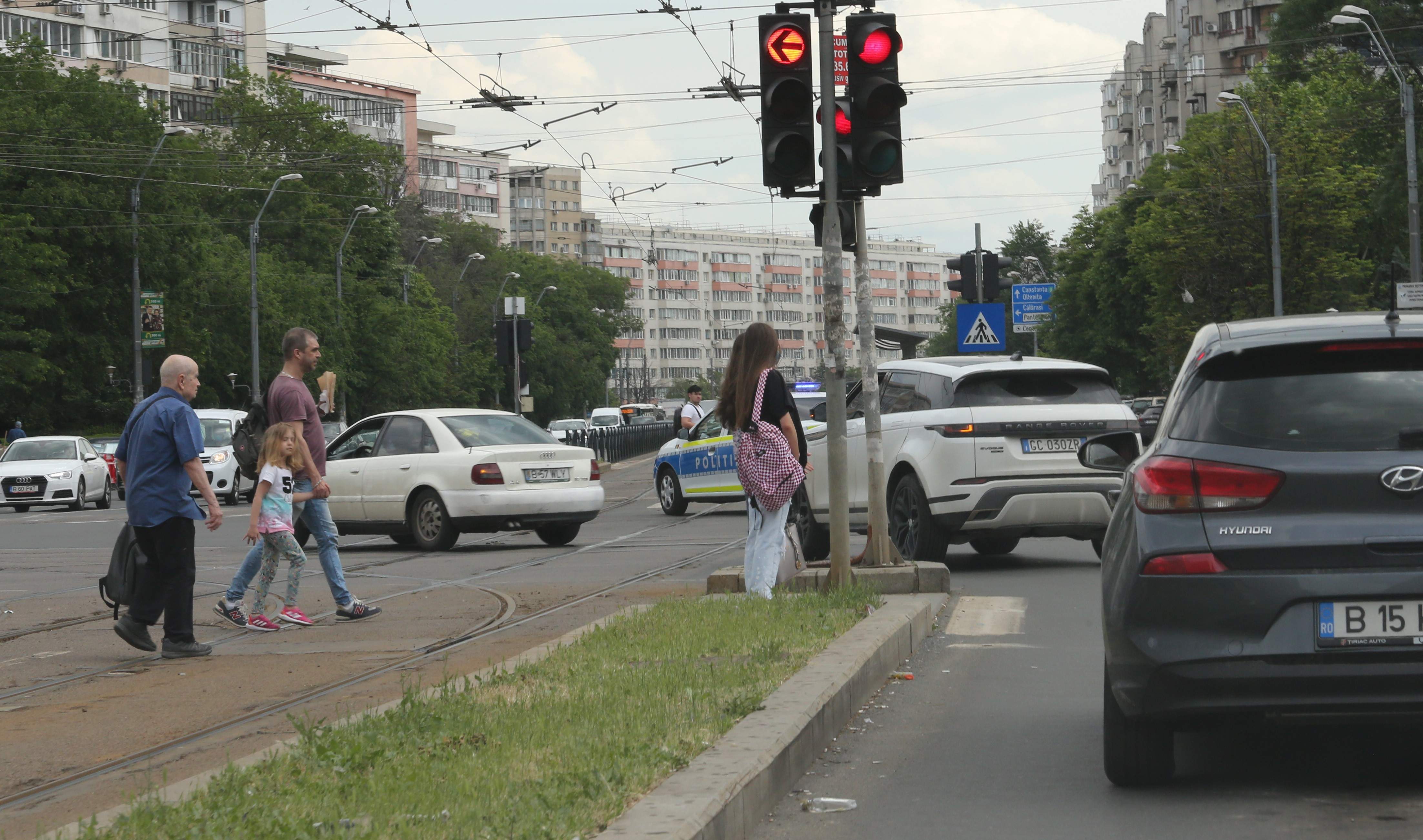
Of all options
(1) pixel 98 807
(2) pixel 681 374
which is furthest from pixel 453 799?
(2) pixel 681 374

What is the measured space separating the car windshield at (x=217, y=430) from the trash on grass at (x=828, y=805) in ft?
105

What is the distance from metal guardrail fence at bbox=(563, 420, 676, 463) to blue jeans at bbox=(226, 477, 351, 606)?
113 ft

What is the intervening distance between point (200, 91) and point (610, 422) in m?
31.4

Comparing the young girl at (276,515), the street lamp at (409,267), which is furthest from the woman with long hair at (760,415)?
the street lamp at (409,267)

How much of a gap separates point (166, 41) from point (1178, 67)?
214 feet

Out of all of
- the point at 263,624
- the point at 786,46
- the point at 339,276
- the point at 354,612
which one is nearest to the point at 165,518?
the point at 263,624

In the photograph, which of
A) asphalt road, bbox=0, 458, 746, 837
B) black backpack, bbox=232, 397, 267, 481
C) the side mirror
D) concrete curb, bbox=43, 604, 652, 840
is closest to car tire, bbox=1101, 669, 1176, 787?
the side mirror

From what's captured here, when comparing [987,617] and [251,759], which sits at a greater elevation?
[251,759]

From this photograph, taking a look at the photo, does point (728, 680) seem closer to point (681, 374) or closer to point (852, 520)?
point (852, 520)

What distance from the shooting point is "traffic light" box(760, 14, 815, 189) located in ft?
36.1

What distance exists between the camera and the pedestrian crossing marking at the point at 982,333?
25.2 metres

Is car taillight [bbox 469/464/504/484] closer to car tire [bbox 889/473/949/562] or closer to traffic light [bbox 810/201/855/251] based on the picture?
car tire [bbox 889/473/949/562]

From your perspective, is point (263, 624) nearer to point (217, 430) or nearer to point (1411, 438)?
point (1411, 438)

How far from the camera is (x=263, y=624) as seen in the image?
11.9m
